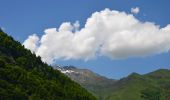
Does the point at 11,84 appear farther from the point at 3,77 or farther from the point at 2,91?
the point at 2,91

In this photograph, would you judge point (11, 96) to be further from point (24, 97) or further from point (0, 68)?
point (0, 68)

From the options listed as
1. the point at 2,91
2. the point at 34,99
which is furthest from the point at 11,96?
the point at 34,99

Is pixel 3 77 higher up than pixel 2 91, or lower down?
higher up

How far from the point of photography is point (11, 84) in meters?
196

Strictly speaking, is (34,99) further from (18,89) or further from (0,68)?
(0,68)

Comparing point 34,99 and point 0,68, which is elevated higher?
point 0,68

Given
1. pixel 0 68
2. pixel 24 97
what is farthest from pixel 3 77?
pixel 24 97

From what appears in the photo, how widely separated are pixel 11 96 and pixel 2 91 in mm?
5909

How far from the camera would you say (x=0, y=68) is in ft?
655

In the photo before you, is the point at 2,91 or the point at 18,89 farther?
the point at 18,89

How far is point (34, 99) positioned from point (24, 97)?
926cm

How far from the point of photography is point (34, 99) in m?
198

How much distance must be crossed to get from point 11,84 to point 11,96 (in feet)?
49.5

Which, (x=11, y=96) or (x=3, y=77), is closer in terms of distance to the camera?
(x=11, y=96)
